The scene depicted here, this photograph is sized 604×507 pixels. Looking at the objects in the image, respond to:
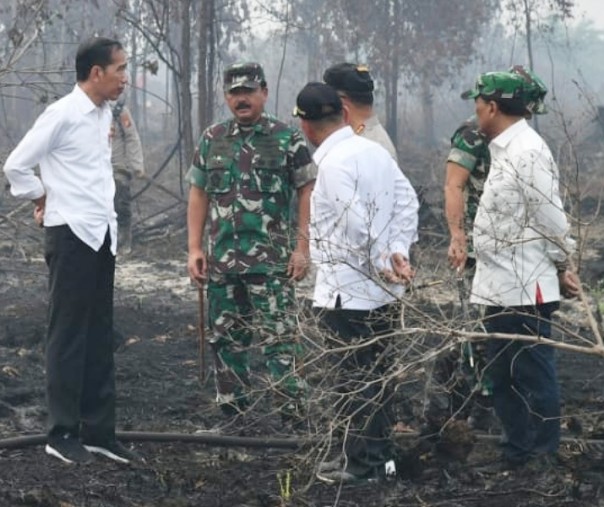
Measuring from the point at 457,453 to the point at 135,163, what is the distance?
308 inches

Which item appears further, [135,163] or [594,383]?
[135,163]

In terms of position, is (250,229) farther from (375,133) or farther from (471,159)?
(471,159)

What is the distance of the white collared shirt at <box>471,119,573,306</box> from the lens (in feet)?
18.2

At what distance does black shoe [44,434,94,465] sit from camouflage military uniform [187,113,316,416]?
94cm

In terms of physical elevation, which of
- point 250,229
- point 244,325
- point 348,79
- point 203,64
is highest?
point 203,64

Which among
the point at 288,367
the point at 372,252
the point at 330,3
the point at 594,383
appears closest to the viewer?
the point at 372,252

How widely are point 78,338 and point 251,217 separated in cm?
120

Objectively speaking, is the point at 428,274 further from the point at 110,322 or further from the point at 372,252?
the point at 110,322

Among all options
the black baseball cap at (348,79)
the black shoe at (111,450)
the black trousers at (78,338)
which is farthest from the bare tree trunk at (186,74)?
the black shoe at (111,450)

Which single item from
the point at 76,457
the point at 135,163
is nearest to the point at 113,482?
the point at 76,457

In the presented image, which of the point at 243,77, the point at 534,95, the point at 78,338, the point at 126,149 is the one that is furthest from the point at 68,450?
the point at 126,149

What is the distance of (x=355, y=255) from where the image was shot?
5.36 metres

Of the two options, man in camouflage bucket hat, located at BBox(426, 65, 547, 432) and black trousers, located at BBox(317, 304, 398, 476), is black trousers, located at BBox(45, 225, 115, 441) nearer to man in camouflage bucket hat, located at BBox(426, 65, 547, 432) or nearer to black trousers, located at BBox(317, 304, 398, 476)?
black trousers, located at BBox(317, 304, 398, 476)

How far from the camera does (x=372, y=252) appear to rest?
5.57 meters
